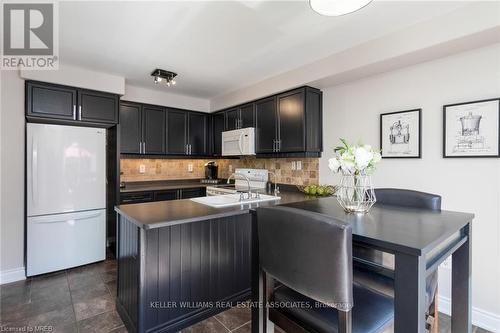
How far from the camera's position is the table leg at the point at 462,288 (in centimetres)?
133

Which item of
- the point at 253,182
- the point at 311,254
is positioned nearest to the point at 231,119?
the point at 253,182

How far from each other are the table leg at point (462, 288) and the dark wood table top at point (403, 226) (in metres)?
0.20

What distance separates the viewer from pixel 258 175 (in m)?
3.68

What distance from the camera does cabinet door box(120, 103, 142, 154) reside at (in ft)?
11.5

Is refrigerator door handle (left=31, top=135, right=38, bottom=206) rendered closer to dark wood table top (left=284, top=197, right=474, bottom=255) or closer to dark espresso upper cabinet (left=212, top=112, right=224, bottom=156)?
dark espresso upper cabinet (left=212, top=112, right=224, bottom=156)

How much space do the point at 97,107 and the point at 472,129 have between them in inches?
155

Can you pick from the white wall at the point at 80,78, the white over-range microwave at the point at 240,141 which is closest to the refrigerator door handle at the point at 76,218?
the white wall at the point at 80,78

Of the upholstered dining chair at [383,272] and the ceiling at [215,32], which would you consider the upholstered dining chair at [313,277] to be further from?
the ceiling at [215,32]

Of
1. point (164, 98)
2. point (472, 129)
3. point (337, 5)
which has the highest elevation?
point (164, 98)

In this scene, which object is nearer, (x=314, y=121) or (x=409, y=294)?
(x=409, y=294)

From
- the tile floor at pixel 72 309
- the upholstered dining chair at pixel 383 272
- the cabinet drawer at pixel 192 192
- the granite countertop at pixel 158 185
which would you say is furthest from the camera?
the cabinet drawer at pixel 192 192

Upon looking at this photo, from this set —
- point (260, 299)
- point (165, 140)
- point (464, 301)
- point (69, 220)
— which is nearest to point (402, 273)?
point (260, 299)

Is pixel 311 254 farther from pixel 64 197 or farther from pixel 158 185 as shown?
pixel 158 185

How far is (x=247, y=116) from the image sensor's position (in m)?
3.69
